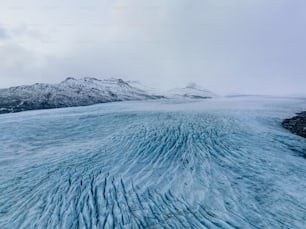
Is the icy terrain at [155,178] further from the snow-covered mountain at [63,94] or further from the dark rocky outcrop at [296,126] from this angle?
the snow-covered mountain at [63,94]

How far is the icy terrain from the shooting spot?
5207 mm

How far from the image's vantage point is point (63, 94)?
61969 mm

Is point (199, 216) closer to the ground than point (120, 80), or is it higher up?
closer to the ground

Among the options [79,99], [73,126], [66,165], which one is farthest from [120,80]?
[66,165]

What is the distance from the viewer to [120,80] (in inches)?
3519

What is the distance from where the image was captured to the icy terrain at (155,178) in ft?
17.1

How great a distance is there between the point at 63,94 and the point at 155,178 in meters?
59.3

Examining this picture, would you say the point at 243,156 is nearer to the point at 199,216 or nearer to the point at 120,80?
the point at 199,216

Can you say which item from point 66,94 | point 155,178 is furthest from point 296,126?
point 66,94

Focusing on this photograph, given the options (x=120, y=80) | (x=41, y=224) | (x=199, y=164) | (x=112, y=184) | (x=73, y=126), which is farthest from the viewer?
(x=120, y=80)

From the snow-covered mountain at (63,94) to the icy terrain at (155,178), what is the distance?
147 feet

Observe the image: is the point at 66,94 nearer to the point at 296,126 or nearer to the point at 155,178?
the point at 296,126

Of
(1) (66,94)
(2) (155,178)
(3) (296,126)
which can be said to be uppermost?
(1) (66,94)

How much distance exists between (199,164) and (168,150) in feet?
4.41
